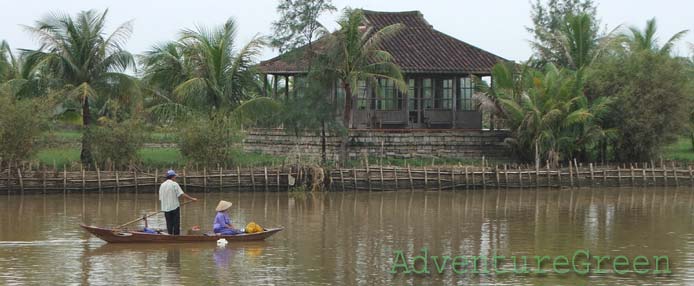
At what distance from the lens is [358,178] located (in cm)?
3306

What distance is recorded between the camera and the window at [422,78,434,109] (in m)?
40.6

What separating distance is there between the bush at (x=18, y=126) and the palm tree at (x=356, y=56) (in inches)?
376

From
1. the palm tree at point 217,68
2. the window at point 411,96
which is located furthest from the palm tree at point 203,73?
the window at point 411,96

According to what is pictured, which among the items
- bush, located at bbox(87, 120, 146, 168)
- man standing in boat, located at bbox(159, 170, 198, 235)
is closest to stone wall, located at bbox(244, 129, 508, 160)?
bush, located at bbox(87, 120, 146, 168)

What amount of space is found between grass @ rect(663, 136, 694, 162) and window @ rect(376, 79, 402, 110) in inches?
409

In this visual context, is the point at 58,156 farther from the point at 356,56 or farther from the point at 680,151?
the point at 680,151

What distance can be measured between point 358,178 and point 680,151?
1792 cm

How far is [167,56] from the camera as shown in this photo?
36562 mm

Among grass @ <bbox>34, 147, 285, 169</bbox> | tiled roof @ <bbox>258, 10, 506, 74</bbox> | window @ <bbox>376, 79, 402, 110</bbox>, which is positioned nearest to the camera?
grass @ <bbox>34, 147, 285, 169</bbox>

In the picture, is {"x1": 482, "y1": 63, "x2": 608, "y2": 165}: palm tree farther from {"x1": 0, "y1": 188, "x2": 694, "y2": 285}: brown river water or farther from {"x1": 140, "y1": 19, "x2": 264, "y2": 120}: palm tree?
{"x1": 140, "y1": 19, "x2": 264, "y2": 120}: palm tree

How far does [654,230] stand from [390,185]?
11.0 metres

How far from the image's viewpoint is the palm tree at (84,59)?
33.4m

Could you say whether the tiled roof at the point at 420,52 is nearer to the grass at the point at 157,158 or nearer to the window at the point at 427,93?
the window at the point at 427,93

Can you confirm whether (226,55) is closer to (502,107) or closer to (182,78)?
(182,78)
